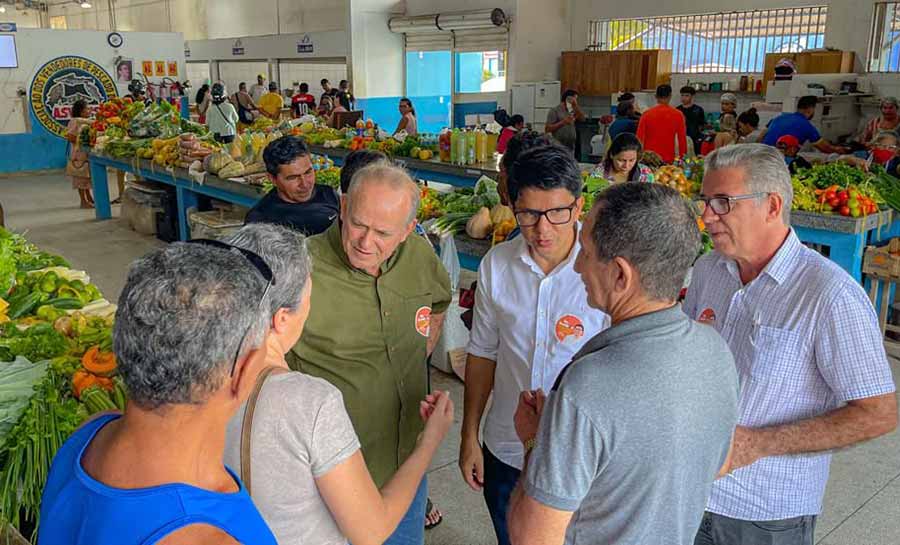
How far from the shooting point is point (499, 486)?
2217 millimetres

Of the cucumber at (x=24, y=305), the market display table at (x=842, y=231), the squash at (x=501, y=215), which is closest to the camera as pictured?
the cucumber at (x=24, y=305)

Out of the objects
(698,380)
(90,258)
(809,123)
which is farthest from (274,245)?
(809,123)

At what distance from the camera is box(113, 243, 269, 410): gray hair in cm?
105

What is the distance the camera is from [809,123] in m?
8.55

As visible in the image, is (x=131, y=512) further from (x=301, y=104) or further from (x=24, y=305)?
(x=301, y=104)

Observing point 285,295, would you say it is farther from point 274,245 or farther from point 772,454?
point 772,454

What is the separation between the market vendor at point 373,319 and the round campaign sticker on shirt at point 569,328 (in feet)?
1.55

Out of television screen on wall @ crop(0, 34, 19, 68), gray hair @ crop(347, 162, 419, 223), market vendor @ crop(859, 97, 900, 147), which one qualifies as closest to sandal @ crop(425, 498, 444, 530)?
gray hair @ crop(347, 162, 419, 223)

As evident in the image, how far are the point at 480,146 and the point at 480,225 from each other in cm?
348

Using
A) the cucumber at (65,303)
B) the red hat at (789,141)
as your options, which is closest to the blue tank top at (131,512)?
the cucumber at (65,303)

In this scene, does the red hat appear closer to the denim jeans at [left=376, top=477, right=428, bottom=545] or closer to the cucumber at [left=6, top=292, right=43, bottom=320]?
the denim jeans at [left=376, top=477, right=428, bottom=545]

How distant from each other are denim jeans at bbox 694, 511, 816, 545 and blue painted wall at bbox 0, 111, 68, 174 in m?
15.5

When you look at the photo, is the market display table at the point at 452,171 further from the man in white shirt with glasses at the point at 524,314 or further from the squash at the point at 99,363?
the man in white shirt with glasses at the point at 524,314

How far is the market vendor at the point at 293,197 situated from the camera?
3.69 m
